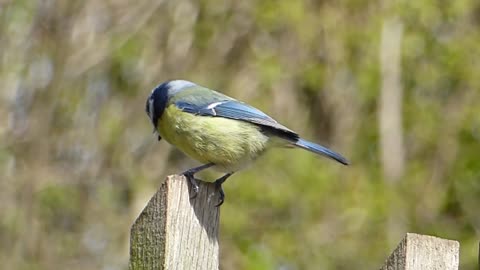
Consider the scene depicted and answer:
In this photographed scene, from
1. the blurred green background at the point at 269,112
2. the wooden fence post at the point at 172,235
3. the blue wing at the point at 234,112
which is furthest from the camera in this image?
the blurred green background at the point at 269,112

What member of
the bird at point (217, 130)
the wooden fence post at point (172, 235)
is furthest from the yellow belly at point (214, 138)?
the wooden fence post at point (172, 235)

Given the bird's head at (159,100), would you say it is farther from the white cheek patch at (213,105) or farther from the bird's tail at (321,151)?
the bird's tail at (321,151)

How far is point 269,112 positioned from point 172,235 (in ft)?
12.9

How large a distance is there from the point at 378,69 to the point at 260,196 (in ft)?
3.31

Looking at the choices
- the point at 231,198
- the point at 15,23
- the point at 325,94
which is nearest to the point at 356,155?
the point at 325,94

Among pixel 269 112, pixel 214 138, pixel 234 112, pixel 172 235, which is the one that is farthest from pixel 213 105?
pixel 269 112

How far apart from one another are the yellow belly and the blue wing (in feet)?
0.06

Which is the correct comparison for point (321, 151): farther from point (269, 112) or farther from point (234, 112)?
point (269, 112)

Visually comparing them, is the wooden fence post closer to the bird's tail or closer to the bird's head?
the bird's tail

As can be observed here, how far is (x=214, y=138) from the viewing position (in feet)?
10.0

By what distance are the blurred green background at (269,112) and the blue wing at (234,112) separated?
2.03 m

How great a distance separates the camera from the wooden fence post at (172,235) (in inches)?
68.7

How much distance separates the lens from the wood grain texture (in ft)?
5.84

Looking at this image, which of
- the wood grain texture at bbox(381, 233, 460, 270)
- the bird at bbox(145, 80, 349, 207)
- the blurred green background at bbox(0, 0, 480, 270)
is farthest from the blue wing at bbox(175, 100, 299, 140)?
the blurred green background at bbox(0, 0, 480, 270)
